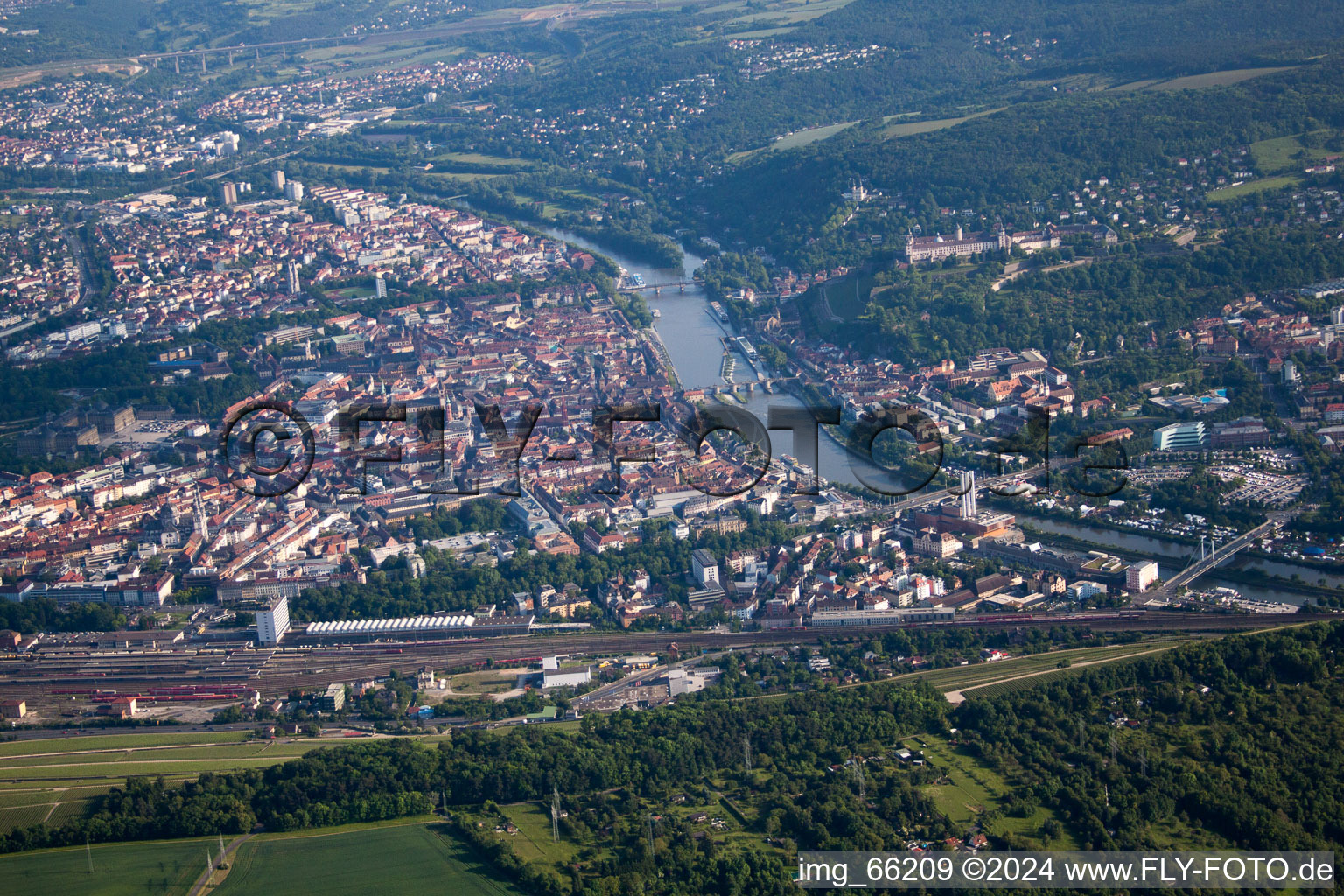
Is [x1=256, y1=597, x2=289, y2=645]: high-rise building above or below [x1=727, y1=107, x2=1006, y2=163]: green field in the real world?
below

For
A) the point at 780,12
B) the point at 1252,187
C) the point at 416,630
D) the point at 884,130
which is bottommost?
the point at 416,630

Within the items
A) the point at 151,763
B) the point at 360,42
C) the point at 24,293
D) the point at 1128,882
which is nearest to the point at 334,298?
the point at 24,293

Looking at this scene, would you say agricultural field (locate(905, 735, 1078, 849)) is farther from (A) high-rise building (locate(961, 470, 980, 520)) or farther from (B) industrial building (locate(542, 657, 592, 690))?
(A) high-rise building (locate(961, 470, 980, 520))

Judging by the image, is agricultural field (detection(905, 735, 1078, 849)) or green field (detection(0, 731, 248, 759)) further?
green field (detection(0, 731, 248, 759))

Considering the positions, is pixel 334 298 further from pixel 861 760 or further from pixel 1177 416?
pixel 861 760

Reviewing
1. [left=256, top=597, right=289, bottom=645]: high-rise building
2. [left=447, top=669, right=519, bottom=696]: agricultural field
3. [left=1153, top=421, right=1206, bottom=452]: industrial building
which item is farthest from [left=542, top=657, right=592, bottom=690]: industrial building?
[left=1153, top=421, right=1206, bottom=452]: industrial building

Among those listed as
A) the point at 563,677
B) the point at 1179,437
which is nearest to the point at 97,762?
the point at 563,677

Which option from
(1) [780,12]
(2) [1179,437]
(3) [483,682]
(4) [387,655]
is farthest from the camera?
(1) [780,12]

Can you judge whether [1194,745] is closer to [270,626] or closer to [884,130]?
[270,626]
